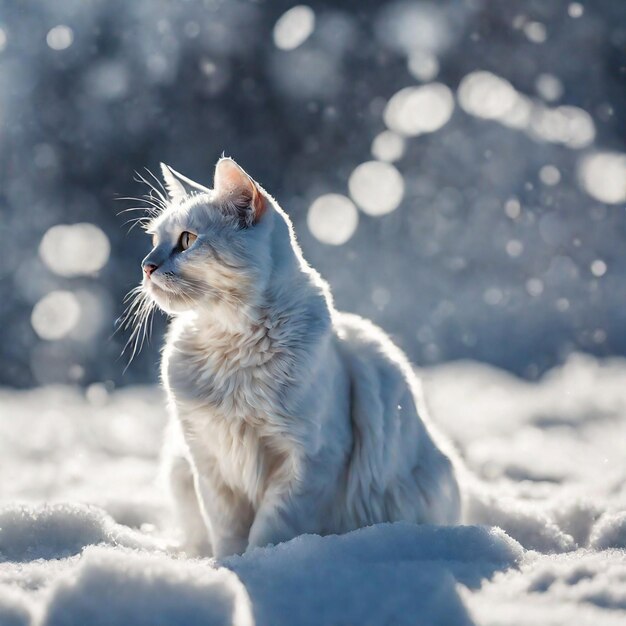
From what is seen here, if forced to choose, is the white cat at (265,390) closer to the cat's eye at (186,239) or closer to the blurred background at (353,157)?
the cat's eye at (186,239)

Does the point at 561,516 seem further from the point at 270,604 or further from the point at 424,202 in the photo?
the point at 424,202

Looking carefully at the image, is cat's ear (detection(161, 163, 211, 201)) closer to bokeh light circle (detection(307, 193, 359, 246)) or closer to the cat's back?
the cat's back

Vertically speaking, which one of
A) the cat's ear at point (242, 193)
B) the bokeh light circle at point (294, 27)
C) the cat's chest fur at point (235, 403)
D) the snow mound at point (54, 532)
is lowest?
the snow mound at point (54, 532)

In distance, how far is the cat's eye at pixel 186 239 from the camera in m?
1.86

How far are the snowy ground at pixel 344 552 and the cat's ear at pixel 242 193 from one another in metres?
0.83

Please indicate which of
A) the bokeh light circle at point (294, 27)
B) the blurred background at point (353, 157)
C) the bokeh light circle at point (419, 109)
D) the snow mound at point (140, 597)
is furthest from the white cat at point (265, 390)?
the bokeh light circle at point (294, 27)

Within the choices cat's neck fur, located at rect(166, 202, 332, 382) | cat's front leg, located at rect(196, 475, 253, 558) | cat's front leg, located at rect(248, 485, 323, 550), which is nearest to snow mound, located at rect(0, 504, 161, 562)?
cat's front leg, located at rect(196, 475, 253, 558)

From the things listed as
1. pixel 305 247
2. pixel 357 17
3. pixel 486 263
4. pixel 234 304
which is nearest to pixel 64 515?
pixel 234 304

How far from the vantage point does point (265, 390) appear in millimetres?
1794

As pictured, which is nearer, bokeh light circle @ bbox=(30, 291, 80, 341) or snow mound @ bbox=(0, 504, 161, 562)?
snow mound @ bbox=(0, 504, 161, 562)

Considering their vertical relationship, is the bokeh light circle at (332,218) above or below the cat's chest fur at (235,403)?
above

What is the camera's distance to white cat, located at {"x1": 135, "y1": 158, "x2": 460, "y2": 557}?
179 cm

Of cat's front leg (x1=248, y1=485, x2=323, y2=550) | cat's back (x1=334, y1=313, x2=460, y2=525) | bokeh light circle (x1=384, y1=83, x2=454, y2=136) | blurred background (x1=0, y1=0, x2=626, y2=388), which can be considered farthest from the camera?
Answer: bokeh light circle (x1=384, y1=83, x2=454, y2=136)

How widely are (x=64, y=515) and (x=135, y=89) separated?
599cm
